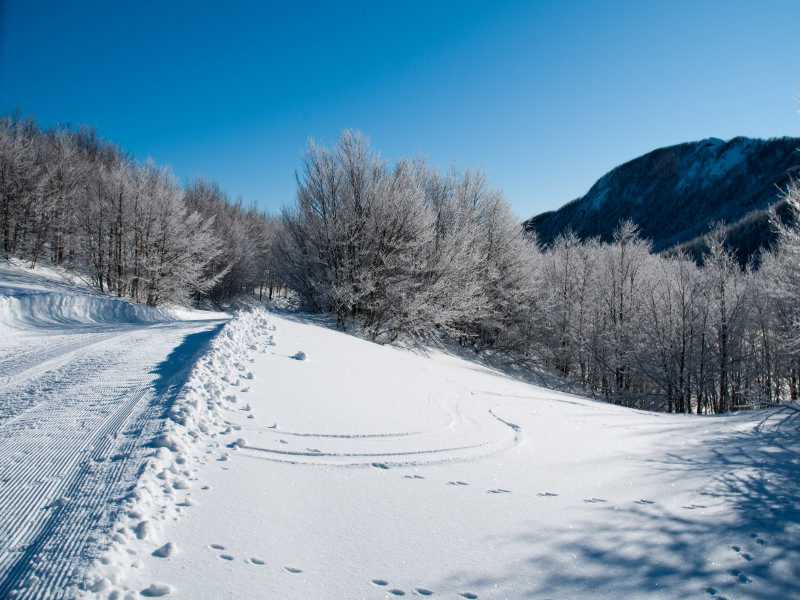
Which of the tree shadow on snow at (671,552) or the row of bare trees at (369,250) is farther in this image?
the row of bare trees at (369,250)

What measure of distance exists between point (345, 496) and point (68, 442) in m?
2.57

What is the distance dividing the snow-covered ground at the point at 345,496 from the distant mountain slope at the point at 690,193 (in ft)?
235

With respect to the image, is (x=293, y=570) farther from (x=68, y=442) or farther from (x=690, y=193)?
(x=690, y=193)

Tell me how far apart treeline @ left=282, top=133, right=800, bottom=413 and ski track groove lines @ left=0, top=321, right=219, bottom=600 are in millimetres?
10326

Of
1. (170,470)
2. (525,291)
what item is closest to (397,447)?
(170,470)

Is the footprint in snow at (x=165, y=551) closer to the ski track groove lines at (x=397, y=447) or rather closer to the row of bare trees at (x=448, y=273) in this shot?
the ski track groove lines at (x=397, y=447)

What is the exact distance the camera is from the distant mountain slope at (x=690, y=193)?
8150 cm

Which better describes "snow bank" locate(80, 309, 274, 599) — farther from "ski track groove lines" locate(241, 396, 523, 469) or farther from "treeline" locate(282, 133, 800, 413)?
"treeline" locate(282, 133, 800, 413)

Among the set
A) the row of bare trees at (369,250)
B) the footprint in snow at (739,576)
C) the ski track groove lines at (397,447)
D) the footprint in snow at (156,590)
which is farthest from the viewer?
the row of bare trees at (369,250)

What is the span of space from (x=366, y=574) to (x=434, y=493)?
1294 mm

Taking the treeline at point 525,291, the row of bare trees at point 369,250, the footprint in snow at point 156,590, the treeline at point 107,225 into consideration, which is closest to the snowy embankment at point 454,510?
the footprint in snow at point 156,590

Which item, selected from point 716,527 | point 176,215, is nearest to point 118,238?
point 176,215

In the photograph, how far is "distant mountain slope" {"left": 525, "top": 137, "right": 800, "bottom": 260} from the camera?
81.5 metres

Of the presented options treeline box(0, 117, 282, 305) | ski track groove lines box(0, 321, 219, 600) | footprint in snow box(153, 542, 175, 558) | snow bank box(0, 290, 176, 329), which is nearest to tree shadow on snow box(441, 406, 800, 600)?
footprint in snow box(153, 542, 175, 558)
